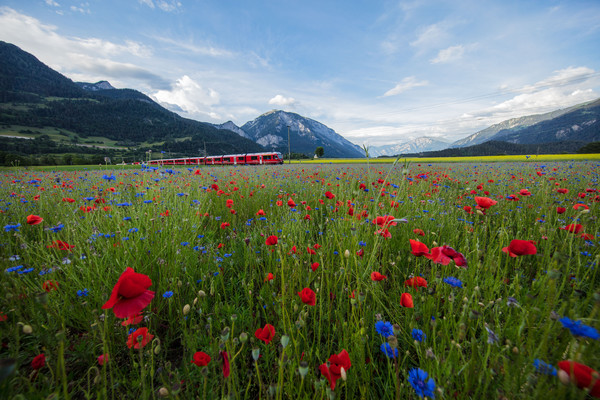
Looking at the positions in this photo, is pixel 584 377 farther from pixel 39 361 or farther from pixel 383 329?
pixel 39 361

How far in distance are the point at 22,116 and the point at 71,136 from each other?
114 feet

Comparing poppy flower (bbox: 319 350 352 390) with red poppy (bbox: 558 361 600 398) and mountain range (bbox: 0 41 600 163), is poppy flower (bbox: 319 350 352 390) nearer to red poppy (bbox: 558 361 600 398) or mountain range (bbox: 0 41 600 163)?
red poppy (bbox: 558 361 600 398)

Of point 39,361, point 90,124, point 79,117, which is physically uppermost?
point 79,117

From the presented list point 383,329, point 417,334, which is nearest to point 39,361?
point 383,329

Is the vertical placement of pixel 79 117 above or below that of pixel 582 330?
above

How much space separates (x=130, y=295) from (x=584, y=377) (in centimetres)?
121

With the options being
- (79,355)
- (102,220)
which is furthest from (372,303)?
(102,220)

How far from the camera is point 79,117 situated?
124500 mm

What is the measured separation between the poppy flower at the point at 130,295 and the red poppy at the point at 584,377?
Result: 1.10 m

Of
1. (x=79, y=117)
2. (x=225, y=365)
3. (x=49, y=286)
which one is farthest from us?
(x=79, y=117)

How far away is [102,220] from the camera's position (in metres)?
2.12

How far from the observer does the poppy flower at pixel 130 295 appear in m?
0.74

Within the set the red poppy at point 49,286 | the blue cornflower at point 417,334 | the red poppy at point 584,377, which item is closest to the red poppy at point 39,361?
the red poppy at point 49,286

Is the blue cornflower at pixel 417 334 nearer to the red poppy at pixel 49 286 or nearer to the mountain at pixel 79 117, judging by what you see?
the red poppy at pixel 49 286
